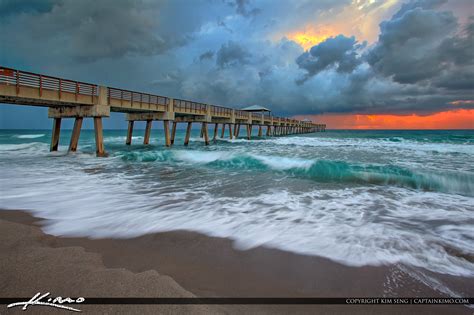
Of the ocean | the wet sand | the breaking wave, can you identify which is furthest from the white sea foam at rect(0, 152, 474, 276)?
the breaking wave

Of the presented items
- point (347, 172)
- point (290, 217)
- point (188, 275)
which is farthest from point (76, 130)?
point (188, 275)

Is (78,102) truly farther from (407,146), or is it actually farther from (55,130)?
(407,146)

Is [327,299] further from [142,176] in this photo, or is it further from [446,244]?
[142,176]

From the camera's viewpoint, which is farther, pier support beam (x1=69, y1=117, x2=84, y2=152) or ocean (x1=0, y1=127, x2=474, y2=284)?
pier support beam (x1=69, y1=117, x2=84, y2=152)

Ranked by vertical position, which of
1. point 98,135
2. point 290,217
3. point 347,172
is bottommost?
point 290,217

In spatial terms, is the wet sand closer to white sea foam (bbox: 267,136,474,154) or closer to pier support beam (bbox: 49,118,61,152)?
pier support beam (bbox: 49,118,61,152)

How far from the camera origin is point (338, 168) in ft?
37.9

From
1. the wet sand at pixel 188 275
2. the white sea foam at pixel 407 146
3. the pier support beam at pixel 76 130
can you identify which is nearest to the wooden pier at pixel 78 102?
the pier support beam at pixel 76 130

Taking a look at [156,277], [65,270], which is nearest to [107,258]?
[65,270]

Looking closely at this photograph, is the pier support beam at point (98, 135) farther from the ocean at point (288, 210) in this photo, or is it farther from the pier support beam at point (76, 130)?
the ocean at point (288, 210)

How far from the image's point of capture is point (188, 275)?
2.64 meters

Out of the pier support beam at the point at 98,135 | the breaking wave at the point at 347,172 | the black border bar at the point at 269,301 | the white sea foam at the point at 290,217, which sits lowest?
the white sea foam at the point at 290,217

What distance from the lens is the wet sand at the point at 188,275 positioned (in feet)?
7.13

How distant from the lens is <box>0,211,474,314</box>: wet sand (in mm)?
2172
